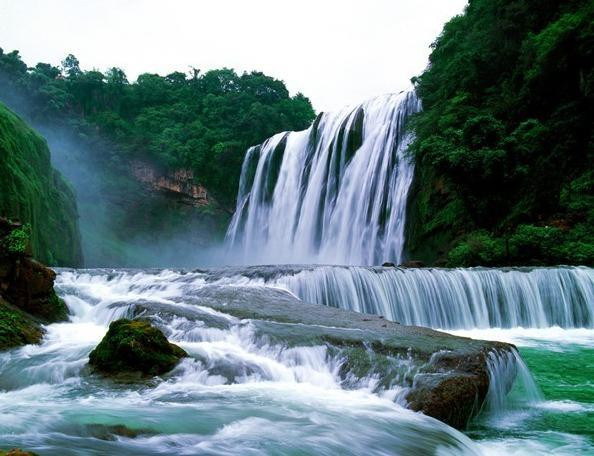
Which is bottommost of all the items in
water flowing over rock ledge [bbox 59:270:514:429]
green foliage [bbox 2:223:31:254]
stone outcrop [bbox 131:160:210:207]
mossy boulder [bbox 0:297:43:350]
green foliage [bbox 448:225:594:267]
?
mossy boulder [bbox 0:297:43:350]

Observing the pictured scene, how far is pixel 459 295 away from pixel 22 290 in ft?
32.0

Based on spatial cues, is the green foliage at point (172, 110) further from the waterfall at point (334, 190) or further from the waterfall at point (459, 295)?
the waterfall at point (459, 295)

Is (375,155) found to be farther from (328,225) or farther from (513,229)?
(513,229)

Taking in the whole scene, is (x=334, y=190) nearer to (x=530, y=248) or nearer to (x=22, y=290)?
(x=530, y=248)

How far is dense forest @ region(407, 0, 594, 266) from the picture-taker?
647 inches

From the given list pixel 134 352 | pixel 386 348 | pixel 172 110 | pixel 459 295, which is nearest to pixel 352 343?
pixel 386 348

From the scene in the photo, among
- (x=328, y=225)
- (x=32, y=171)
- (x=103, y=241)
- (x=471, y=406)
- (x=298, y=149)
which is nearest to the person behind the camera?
(x=471, y=406)

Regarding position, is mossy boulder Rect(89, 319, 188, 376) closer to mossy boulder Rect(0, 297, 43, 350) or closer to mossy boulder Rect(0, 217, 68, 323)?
mossy boulder Rect(0, 297, 43, 350)

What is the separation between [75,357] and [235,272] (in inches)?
277

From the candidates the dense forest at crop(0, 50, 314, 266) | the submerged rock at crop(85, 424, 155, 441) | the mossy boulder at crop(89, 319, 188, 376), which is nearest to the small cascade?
the submerged rock at crop(85, 424, 155, 441)

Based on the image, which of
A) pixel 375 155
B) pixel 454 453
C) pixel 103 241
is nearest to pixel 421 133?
pixel 375 155

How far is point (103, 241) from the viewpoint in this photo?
3869cm

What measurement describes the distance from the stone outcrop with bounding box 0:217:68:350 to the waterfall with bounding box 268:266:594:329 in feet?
17.4

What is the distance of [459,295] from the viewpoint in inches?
494
